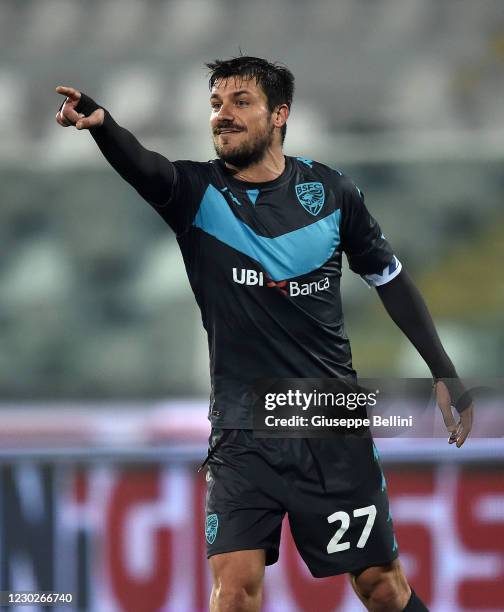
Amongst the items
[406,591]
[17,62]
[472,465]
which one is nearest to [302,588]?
[472,465]

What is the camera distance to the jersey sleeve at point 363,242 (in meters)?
3.20

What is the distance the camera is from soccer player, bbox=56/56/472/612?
2.96 metres

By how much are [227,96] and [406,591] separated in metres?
1.46

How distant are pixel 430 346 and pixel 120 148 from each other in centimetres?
111

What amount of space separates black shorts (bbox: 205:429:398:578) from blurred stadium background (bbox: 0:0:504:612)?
1557 mm

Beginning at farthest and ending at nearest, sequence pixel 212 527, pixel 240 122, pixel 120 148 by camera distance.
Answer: pixel 240 122 → pixel 212 527 → pixel 120 148

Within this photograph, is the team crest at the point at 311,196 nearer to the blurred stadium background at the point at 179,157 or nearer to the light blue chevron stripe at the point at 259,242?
the light blue chevron stripe at the point at 259,242

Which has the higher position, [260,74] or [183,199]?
[260,74]

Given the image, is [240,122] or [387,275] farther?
[387,275]

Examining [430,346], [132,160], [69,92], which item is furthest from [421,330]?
[69,92]

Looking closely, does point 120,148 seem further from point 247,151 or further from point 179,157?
point 179,157

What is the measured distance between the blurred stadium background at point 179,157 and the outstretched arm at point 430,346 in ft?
4.90

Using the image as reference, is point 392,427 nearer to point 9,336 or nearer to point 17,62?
point 9,336

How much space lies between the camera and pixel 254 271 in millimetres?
3016
